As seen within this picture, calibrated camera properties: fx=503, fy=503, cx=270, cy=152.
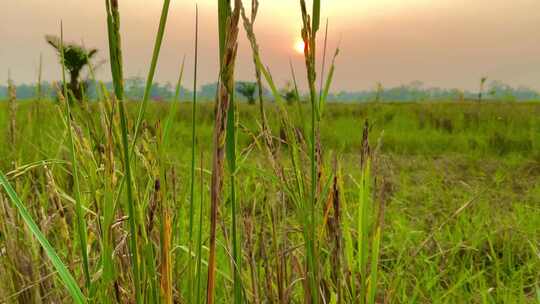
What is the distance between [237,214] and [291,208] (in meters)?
1.59

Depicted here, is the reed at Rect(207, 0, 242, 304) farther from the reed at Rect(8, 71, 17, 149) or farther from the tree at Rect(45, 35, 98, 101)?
the reed at Rect(8, 71, 17, 149)

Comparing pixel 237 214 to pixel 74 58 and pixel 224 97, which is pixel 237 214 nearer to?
pixel 224 97

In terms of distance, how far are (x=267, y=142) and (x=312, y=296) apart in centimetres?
22

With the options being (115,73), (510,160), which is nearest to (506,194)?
(510,160)

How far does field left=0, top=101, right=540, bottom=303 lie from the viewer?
0.64 meters

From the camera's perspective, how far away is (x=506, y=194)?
9.40 feet

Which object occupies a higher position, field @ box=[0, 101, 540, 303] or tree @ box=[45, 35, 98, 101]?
tree @ box=[45, 35, 98, 101]

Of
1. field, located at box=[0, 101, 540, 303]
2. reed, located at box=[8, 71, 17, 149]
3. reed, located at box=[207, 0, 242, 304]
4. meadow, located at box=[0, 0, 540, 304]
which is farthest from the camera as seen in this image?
reed, located at box=[8, 71, 17, 149]

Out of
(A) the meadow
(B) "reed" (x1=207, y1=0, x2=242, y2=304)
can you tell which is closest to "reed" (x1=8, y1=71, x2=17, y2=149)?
(A) the meadow

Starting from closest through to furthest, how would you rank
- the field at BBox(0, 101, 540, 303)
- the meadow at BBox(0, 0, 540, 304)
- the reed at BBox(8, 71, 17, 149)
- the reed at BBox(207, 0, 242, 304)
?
1. the reed at BBox(207, 0, 242, 304)
2. the meadow at BBox(0, 0, 540, 304)
3. the field at BBox(0, 101, 540, 303)
4. the reed at BBox(8, 71, 17, 149)

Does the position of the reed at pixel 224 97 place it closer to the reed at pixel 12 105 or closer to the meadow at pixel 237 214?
the meadow at pixel 237 214

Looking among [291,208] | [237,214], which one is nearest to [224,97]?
[237,214]

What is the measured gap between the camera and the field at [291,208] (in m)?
0.64

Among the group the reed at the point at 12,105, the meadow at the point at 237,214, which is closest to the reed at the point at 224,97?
the meadow at the point at 237,214
